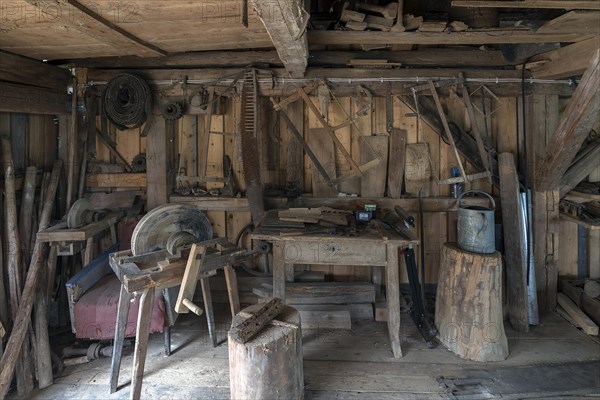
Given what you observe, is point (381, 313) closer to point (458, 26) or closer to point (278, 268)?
point (278, 268)

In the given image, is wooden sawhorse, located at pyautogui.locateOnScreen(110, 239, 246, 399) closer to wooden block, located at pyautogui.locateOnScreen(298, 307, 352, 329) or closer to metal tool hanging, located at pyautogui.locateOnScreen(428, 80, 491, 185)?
wooden block, located at pyautogui.locateOnScreen(298, 307, 352, 329)

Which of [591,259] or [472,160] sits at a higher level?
[472,160]

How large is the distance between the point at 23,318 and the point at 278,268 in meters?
1.83

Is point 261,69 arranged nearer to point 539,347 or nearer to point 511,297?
point 511,297

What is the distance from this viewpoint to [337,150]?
11.7 feet

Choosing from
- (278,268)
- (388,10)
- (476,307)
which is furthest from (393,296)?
(388,10)

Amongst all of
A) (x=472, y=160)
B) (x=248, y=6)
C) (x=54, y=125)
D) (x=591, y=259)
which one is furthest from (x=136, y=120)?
(x=591, y=259)

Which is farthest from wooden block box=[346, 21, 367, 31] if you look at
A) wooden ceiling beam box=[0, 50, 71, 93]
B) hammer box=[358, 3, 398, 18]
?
wooden ceiling beam box=[0, 50, 71, 93]

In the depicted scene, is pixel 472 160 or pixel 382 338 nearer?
pixel 382 338

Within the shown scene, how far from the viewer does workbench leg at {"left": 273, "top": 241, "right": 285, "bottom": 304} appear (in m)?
2.82

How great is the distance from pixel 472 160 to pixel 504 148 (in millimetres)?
390

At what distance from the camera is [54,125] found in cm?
346

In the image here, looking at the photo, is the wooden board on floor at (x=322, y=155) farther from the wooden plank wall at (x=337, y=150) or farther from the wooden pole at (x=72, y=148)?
the wooden pole at (x=72, y=148)

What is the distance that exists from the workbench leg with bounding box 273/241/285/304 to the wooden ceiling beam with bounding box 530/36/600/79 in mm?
2534
